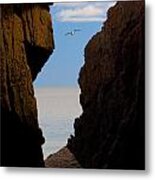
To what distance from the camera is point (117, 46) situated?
7.59 ft

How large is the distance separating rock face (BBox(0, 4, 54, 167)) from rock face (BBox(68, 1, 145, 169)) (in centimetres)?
17

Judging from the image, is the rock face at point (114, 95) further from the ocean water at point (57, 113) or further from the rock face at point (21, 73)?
the rock face at point (21, 73)

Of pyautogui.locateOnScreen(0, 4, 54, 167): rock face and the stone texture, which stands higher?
pyautogui.locateOnScreen(0, 4, 54, 167): rock face

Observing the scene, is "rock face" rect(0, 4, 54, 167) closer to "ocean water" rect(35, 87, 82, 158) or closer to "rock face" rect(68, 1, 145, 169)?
"ocean water" rect(35, 87, 82, 158)

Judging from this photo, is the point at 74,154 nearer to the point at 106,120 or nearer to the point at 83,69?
the point at 106,120

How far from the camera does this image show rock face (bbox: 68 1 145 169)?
7.52 feet

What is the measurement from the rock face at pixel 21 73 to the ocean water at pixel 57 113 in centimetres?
3

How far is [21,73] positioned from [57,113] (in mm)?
219

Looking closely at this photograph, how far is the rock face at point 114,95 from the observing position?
2.29 metres

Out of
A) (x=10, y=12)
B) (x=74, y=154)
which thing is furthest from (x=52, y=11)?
(x=74, y=154)

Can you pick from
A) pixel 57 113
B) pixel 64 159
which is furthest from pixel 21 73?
pixel 64 159

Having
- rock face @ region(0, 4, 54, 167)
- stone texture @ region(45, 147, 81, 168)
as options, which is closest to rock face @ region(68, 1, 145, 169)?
stone texture @ region(45, 147, 81, 168)

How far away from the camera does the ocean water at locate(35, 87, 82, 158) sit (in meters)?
2.35

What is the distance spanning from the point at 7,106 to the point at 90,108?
1.11 ft
